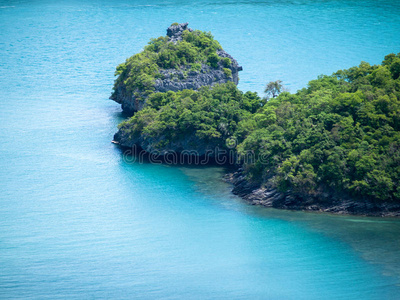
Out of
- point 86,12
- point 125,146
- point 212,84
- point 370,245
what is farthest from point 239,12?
point 370,245

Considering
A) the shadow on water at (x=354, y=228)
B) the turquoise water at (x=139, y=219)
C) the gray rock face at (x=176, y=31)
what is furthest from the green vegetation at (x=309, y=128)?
the gray rock face at (x=176, y=31)

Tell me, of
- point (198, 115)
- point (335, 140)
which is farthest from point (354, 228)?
point (198, 115)

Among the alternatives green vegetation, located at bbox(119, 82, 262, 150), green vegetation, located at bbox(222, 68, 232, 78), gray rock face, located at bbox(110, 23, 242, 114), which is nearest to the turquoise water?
gray rock face, located at bbox(110, 23, 242, 114)

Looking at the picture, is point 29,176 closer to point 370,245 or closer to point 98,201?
point 98,201

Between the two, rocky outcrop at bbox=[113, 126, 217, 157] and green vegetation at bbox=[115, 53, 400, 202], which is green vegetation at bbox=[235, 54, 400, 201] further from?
rocky outcrop at bbox=[113, 126, 217, 157]

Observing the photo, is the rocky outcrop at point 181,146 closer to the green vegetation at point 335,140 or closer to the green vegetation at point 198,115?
the green vegetation at point 198,115

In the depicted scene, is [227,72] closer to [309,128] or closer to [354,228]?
[309,128]
